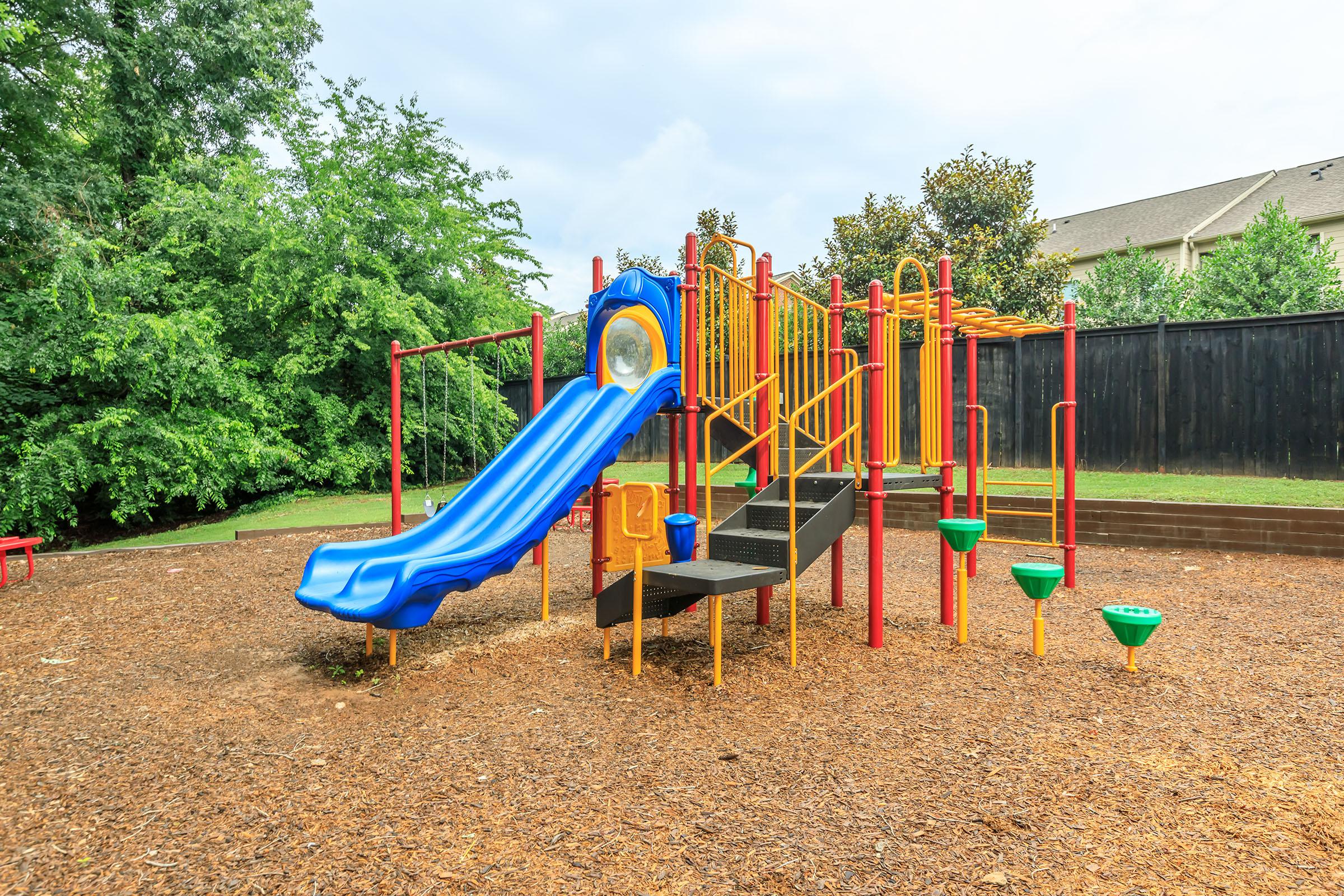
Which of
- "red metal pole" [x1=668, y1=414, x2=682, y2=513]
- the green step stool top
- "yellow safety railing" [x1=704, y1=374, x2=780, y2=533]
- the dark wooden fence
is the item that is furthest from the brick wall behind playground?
the green step stool top

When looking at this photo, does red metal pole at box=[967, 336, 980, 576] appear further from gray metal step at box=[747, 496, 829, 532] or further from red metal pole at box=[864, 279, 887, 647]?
gray metal step at box=[747, 496, 829, 532]

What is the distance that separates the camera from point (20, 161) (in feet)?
44.2

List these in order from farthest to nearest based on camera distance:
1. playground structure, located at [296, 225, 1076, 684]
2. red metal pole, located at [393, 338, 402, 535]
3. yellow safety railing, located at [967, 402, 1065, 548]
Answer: yellow safety railing, located at [967, 402, 1065, 548], red metal pole, located at [393, 338, 402, 535], playground structure, located at [296, 225, 1076, 684]

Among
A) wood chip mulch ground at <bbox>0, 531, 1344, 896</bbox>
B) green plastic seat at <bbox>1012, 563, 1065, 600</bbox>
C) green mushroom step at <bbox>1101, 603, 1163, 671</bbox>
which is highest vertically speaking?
green plastic seat at <bbox>1012, 563, 1065, 600</bbox>

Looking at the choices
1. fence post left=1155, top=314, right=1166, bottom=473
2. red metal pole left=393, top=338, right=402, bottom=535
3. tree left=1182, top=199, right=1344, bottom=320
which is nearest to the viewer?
red metal pole left=393, top=338, right=402, bottom=535

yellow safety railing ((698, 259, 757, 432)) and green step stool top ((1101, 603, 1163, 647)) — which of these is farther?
yellow safety railing ((698, 259, 757, 432))

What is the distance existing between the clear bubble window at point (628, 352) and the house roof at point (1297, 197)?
24.3 meters

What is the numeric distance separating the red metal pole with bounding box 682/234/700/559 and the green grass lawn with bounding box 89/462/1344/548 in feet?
19.7

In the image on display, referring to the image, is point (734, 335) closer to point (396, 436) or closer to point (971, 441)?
point (971, 441)

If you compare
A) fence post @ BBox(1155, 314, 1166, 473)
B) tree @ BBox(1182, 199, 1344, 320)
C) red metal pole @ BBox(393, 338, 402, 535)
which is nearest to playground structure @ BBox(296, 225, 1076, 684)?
red metal pole @ BBox(393, 338, 402, 535)

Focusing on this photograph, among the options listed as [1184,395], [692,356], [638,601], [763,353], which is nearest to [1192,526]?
[1184,395]

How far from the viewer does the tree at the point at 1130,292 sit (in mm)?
18344

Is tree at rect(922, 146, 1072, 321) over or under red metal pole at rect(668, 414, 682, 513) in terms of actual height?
over

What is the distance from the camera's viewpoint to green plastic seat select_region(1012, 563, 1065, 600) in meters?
4.03
